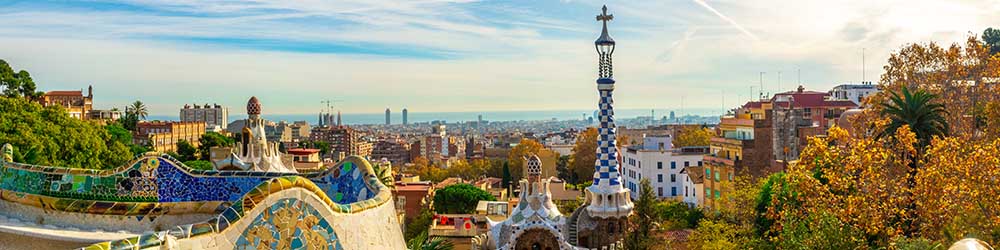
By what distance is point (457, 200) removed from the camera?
37688 millimetres

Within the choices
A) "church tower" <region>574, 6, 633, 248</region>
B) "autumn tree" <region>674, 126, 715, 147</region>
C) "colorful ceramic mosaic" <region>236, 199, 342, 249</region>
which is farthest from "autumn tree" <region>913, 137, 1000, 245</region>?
"autumn tree" <region>674, 126, 715, 147</region>

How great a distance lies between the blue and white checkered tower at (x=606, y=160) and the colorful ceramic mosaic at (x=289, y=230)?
12.1 meters

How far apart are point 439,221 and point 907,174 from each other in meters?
18.4

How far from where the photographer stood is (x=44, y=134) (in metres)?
21.3

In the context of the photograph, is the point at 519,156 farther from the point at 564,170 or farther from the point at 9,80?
the point at 9,80

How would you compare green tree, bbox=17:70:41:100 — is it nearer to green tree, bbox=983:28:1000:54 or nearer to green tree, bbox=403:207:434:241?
green tree, bbox=403:207:434:241

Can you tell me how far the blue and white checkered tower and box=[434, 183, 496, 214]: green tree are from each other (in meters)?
20.5

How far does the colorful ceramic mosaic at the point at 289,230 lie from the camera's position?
4066mm

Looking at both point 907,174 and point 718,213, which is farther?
point 718,213

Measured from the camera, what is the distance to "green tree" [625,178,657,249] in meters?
17.1

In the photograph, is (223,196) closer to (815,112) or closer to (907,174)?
(907,174)

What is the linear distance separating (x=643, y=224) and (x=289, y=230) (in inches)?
571

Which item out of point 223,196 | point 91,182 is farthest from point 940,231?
point 91,182

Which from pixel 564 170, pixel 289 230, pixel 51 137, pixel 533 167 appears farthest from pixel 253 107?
pixel 564 170
